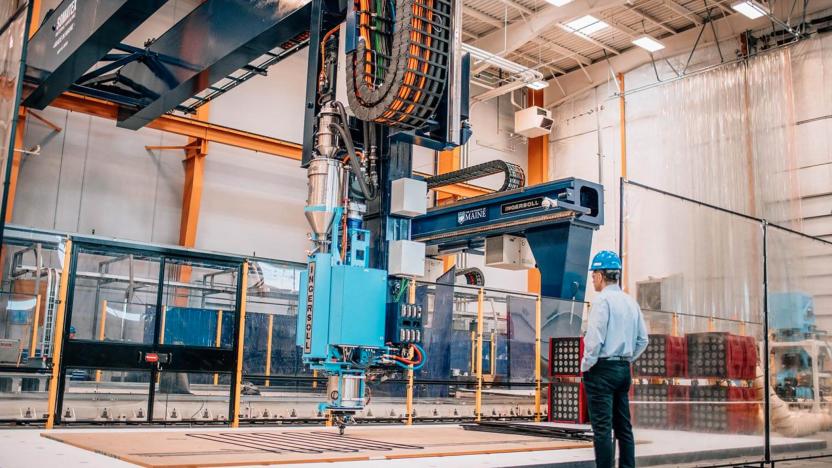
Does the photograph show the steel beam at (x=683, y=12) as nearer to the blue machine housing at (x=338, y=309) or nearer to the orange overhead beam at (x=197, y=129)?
the orange overhead beam at (x=197, y=129)

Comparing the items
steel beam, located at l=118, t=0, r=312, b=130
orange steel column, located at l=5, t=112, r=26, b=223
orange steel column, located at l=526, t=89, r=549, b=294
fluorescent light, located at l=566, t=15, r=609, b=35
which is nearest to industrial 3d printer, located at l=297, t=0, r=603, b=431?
steel beam, located at l=118, t=0, r=312, b=130

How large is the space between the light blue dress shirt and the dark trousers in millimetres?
90

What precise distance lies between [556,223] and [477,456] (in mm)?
5536

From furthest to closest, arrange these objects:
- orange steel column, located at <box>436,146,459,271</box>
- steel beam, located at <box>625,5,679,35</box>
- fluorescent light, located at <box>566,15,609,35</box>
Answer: orange steel column, located at <box>436,146,459,271</box> → fluorescent light, located at <box>566,15,609,35</box> → steel beam, located at <box>625,5,679,35</box>

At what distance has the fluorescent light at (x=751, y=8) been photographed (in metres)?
15.0

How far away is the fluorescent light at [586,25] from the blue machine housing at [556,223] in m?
7.98

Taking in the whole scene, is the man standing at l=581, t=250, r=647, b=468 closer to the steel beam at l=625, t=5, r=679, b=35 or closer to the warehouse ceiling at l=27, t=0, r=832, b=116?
the warehouse ceiling at l=27, t=0, r=832, b=116

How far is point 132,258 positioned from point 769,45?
14.3 meters

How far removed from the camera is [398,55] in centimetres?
597

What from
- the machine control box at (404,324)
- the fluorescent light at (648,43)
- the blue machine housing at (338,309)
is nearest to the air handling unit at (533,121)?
the fluorescent light at (648,43)

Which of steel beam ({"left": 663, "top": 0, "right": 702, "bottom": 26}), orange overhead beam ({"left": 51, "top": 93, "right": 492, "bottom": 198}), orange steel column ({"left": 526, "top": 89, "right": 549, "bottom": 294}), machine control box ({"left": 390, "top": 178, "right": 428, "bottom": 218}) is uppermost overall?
steel beam ({"left": 663, "top": 0, "right": 702, "bottom": 26})

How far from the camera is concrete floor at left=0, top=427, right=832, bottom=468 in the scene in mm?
4852

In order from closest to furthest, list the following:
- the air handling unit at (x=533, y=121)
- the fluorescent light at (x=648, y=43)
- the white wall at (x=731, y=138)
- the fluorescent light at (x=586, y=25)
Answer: the white wall at (x=731, y=138), the fluorescent light at (x=648, y=43), the fluorescent light at (x=586, y=25), the air handling unit at (x=533, y=121)

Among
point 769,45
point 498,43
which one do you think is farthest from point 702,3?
point 498,43
